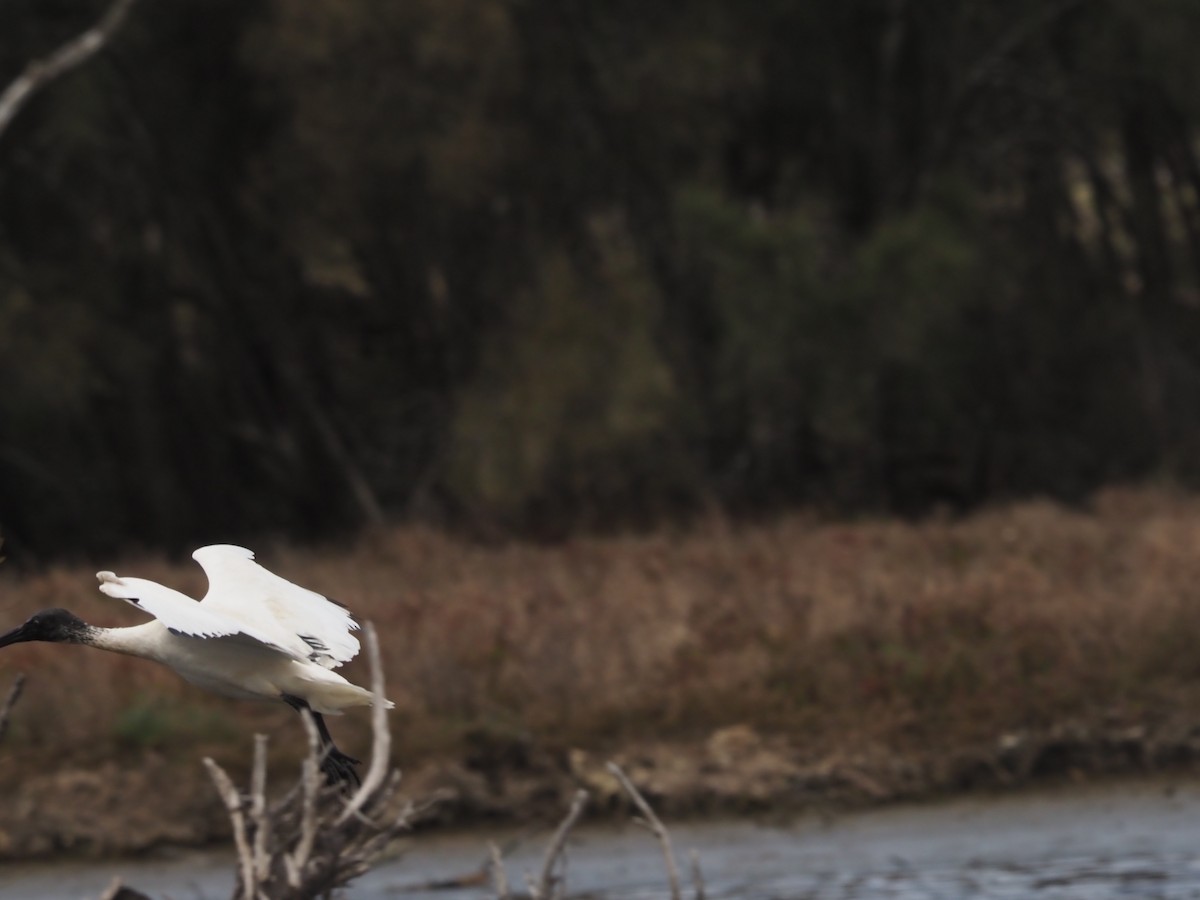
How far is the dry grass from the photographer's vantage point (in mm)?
12023

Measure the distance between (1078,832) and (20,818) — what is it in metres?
5.79

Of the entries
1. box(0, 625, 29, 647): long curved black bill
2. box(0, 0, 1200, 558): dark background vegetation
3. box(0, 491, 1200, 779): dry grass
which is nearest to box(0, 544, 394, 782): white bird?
box(0, 625, 29, 647): long curved black bill

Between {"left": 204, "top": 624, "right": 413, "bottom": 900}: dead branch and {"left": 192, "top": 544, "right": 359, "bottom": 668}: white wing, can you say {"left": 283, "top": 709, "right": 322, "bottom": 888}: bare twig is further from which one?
{"left": 192, "top": 544, "right": 359, "bottom": 668}: white wing

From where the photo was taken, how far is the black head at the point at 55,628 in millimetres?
6020

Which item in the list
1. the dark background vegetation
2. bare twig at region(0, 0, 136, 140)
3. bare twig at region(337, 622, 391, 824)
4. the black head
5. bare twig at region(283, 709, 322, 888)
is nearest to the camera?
bare twig at region(283, 709, 322, 888)

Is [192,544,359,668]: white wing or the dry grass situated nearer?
[192,544,359,668]: white wing

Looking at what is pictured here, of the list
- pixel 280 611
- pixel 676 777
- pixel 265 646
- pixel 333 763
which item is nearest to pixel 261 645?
pixel 265 646

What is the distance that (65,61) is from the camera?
18609mm

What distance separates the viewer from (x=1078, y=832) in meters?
11.2

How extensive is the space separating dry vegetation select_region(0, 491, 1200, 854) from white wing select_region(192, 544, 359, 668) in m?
5.66

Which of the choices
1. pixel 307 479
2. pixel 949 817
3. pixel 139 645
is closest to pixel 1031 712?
pixel 949 817

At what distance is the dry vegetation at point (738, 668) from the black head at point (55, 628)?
566 centimetres

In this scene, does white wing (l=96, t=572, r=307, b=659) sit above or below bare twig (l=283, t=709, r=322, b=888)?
above

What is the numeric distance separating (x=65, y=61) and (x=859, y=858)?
1119cm
